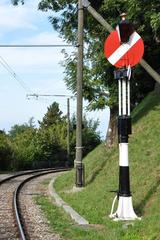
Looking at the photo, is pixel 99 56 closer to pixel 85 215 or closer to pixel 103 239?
pixel 85 215

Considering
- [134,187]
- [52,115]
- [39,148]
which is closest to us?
[134,187]

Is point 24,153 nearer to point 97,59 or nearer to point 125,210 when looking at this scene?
point 97,59

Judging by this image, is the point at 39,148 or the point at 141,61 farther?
the point at 39,148

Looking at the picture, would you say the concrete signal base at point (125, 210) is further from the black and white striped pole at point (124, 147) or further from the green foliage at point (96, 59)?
the green foliage at point (96, 59)

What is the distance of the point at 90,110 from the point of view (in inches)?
1164

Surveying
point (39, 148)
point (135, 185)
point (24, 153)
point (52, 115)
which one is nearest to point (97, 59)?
point (135, 185)

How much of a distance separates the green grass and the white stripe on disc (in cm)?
314

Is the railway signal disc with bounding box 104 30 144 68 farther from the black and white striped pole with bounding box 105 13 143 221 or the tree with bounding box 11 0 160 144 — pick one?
the tree with bounding box 11 0 160 144

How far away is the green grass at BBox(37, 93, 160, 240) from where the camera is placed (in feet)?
36.8

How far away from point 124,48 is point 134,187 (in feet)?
12.7

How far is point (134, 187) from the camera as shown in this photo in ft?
48.0

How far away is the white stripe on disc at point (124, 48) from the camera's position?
12.5 m

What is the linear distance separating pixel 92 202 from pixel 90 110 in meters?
14.3

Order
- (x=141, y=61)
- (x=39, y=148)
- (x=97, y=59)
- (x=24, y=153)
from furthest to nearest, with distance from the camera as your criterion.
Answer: (x=39, y=148), (x=24, y=153), (x=97, y=59), (x=141, y=61)
